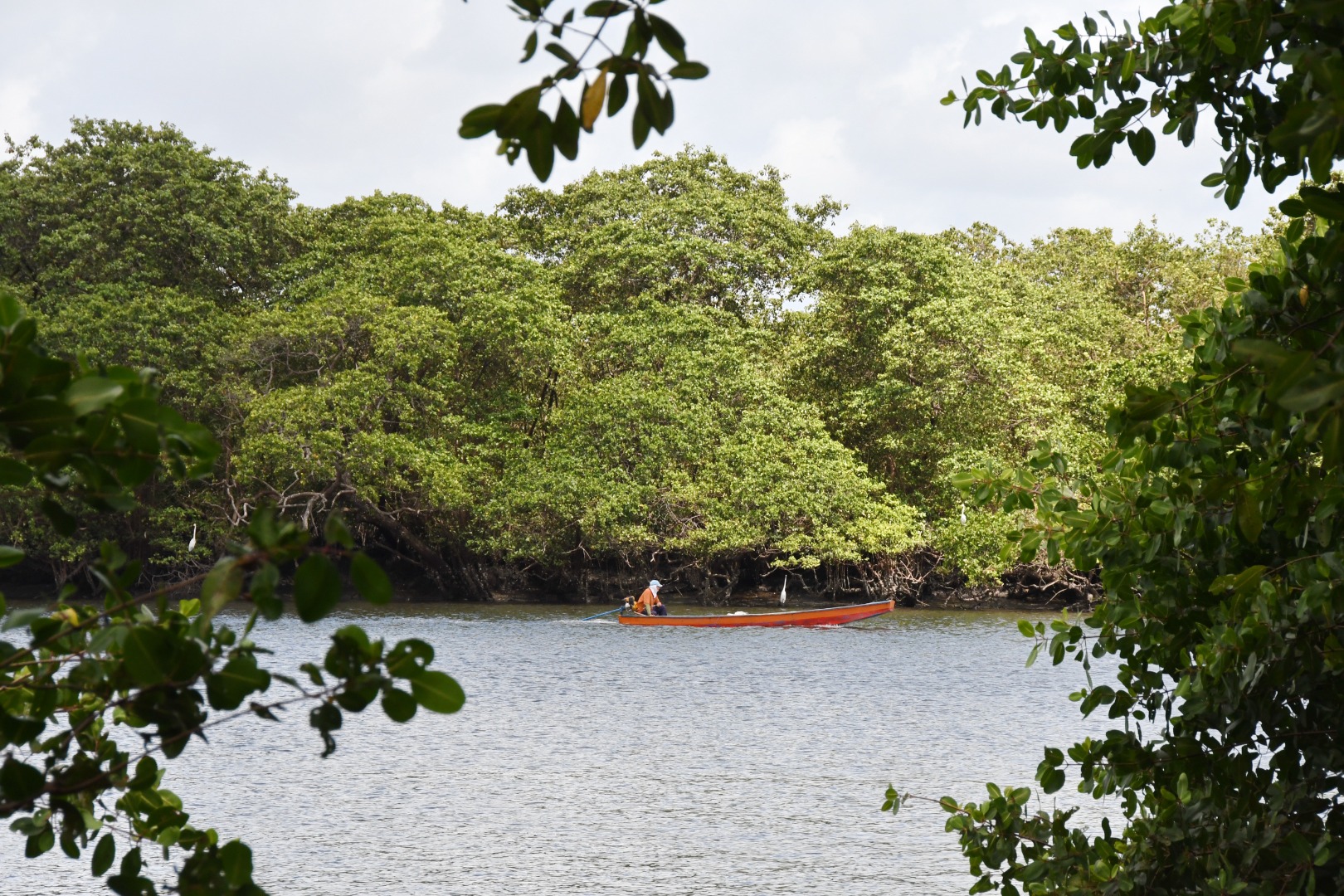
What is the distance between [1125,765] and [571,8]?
3112mm

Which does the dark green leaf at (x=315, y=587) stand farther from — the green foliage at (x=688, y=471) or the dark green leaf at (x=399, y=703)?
the green foliage at (x=688, y=471)

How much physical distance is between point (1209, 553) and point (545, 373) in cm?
3302

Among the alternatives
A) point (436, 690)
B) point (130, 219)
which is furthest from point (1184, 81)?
point (130, 219)

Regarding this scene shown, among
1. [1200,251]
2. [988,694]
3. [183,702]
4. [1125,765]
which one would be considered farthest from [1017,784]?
[1200,251]

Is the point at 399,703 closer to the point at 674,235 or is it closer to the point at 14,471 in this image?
the point at 14,471

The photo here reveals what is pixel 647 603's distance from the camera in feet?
99.1

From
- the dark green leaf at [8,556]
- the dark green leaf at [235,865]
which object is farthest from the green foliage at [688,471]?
the dark green leaf at [235,865]

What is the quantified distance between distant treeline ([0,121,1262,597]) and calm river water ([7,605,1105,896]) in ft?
26.8

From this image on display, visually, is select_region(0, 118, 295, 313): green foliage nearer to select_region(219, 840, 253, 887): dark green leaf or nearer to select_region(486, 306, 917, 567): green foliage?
select_region(486, 306, 917, 567): green foliage

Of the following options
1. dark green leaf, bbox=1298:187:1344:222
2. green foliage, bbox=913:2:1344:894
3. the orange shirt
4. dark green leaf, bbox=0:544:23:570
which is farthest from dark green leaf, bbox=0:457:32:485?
the orange shirt

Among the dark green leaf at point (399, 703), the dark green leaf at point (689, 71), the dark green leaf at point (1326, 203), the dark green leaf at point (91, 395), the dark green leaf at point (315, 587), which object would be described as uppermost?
the dark green leaf at point (689, 71)

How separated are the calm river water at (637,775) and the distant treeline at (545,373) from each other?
8159mm

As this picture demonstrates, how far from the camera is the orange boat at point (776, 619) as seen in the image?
A: 29.7m

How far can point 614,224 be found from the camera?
37.1 metres
